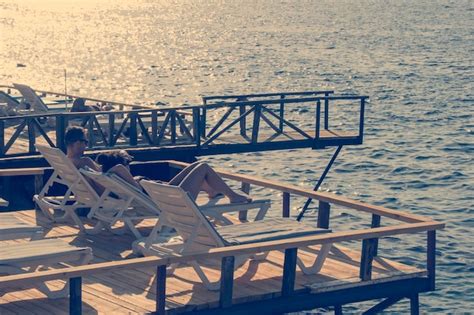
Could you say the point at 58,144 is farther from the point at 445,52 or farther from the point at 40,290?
the point at 445,52

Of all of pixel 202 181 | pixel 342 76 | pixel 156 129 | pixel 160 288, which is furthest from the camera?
pixel 342 76

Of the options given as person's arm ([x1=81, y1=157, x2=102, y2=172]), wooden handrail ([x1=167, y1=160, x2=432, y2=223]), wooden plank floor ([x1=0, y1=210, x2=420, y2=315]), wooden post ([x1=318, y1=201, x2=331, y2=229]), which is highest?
person's arm ([x1=81, y1=157, x2=102, y2=172])

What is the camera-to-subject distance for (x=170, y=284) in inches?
494

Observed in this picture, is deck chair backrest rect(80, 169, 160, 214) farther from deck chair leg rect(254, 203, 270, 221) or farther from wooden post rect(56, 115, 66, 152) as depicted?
wooden post rect(56, 115, 66, 152)

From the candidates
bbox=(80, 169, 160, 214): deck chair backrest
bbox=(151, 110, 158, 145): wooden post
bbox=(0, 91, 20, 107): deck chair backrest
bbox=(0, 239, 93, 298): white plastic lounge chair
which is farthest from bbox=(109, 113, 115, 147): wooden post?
bbox=(0, 239, 93, 298): white plastic lounge chair

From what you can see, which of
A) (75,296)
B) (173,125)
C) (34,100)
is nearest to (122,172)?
(75,296)

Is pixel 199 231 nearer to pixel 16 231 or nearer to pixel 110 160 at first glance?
pixel 16 231

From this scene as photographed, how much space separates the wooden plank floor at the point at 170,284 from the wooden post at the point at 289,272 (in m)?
0.10

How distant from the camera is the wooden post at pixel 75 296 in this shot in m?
11.1

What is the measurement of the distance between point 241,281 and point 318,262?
3.10 feet

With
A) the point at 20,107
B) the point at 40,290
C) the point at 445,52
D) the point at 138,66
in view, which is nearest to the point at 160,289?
the point at 40,290

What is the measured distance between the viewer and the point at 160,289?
11.5 meters

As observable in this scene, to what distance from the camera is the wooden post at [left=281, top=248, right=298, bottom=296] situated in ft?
40.2

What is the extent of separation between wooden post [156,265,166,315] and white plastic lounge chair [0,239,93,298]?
3.31ft
